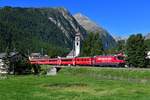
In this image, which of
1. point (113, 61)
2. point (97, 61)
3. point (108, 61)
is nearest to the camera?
point (113, 61)

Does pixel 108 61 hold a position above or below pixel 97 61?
below

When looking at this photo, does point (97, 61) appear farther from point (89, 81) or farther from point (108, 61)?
point (89, 81)

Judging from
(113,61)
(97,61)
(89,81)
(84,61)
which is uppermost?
(84,61)

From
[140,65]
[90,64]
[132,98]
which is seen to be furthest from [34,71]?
[132,98]

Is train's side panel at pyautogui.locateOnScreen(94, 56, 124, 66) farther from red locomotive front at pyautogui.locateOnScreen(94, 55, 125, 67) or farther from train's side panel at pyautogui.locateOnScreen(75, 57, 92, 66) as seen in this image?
train's side panel at pyautogui.locateOnScreen(75, 57, 92, 66)

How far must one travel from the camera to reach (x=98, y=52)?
150 metres

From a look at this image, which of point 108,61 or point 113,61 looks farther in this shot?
point 108,61

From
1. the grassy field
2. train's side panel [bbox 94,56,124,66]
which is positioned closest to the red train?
train's side panel [bbox 94,56,124,66]

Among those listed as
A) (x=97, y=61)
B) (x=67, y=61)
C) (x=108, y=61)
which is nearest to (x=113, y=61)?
(x=108, y=61)

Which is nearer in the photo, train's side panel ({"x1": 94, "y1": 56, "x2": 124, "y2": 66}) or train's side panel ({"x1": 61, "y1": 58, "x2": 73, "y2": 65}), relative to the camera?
train's side panel ({"x1": 94, "y1": 56, "x2": 124, "y2": 66})

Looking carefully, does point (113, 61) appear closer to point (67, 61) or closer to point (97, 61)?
point (97, 61)

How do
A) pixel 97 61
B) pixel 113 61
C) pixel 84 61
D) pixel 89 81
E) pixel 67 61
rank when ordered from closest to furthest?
pixel 89 81, pixel 113 61, pixel 97 61, pixel 84 61, pixel 67 61

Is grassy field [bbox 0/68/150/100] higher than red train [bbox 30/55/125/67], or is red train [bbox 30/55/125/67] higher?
red train [bbox 30/55/125/67]

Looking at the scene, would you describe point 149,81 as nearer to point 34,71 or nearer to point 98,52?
point 34,71
